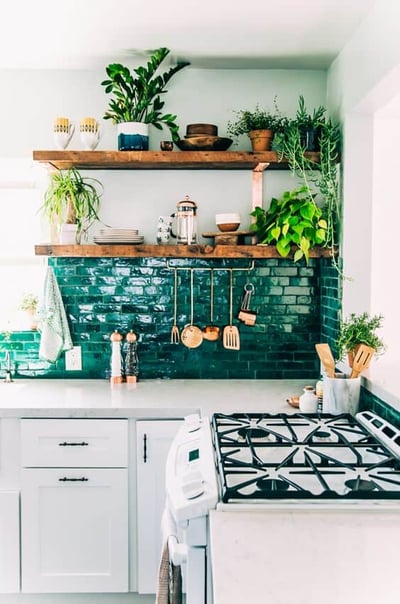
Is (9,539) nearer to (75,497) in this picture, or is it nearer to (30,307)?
(75,497)

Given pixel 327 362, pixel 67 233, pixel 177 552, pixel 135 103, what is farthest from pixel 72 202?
pixel 177 552

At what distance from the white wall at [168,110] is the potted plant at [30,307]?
1.89 ft

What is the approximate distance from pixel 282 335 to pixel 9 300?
4.83ft

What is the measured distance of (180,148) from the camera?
3430 millimetres

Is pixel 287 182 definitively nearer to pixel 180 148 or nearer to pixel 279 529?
pixel 180 148

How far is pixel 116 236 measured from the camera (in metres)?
3.41

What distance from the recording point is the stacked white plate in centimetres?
341

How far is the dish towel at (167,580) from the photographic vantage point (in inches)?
81.2

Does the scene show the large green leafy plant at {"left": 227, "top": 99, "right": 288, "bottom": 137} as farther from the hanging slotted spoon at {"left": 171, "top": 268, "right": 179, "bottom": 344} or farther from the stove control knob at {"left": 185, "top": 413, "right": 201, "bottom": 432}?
the stove control knob at {"left": 185, "top": 413, "right": 201, "bottom": 432}

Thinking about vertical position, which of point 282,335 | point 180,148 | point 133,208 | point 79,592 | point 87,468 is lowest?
point 79,592

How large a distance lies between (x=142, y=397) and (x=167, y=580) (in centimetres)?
116

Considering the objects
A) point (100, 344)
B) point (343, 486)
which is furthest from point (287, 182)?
point (343, 486)

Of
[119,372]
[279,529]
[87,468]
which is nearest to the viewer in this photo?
[279,529]

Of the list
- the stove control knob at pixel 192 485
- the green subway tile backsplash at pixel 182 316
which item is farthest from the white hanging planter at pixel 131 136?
the stove control knob at pixel 192 485
